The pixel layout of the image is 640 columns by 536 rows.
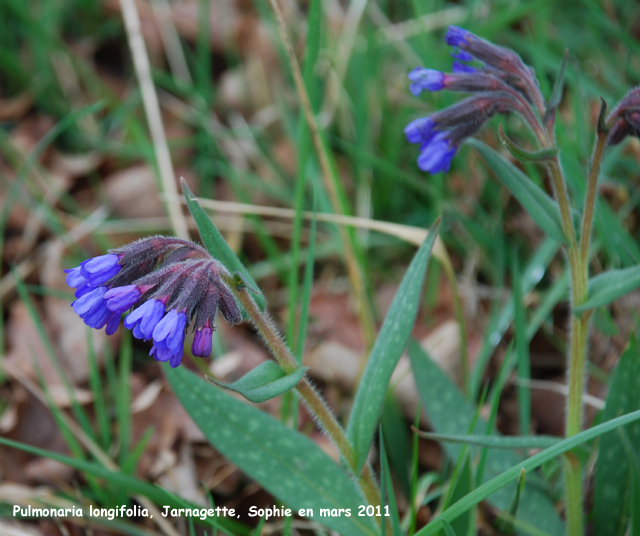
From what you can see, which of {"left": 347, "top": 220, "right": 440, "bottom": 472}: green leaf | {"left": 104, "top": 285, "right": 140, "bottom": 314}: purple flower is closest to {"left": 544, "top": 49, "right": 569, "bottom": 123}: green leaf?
{"left": 347, "top": 220, "right": 440, "bottom": 472}: green leaf

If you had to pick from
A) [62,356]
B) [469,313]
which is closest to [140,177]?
[62,356]

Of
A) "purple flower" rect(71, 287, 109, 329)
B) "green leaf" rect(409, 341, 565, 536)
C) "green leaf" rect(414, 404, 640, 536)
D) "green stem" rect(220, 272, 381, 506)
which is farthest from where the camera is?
"green leaf" rect(409, 341, 565, 536)

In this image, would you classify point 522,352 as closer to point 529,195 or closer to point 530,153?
point 529,195

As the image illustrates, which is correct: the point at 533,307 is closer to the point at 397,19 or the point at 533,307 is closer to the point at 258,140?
the point at 258,140

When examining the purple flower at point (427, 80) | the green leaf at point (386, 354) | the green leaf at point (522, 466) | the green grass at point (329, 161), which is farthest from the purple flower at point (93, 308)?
the purple flower at point (427, 80)

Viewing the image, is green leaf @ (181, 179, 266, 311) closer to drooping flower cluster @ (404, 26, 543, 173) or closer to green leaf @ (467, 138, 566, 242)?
drooping flower cluster @ (404, 26, 543, 173)

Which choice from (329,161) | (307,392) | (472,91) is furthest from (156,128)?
(307,392)
